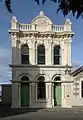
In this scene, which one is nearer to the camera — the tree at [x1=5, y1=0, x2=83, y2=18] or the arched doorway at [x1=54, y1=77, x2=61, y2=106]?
the tree at [x1=5, y1=0, x2=83, y2=18]

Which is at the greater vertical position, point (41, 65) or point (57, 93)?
point (41, 65)

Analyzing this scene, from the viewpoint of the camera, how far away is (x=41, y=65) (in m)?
38.8

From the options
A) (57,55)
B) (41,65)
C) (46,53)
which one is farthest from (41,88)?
(57,55)

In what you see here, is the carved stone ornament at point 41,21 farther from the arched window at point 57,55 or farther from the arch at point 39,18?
the arched window at point 57,55

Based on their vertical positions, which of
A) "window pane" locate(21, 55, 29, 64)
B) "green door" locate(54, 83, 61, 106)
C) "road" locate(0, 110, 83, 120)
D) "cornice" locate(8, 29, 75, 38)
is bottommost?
"road" locate(0, 110, 83, 120)

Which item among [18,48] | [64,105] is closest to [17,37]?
[18,48]

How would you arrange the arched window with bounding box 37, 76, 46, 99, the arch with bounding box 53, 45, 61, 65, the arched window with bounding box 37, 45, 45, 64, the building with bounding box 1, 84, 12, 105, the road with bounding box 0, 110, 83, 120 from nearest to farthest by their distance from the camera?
the road with bounding box 0, 110, 83, 120, the arched window with bounding box 37, 76, 46, 99, the arched window with bounding box 37, 45, 45, 64, the arch with bounding box 53, 45, 61, 65, the building with bounding box 1, 84, 12, 105

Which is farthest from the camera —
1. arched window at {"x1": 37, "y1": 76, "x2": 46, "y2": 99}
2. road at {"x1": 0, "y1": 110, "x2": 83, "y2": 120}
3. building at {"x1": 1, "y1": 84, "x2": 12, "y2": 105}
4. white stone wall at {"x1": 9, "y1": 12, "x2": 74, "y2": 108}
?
building at {"x1": 1, "y1": 84, "x2": 12, "y2": 105}

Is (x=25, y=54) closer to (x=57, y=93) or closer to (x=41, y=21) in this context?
(x=41, y=21)

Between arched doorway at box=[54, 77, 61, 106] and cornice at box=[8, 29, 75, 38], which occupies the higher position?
cornice at box=[8, 29, 75, 38]

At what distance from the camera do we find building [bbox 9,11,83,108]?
1522 inches

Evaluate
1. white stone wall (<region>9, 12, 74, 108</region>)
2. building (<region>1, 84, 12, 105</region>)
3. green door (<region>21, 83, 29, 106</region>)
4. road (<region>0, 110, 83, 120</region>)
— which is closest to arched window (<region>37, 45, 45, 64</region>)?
white stone wall (<region>9, 12, 74, 108</region>)

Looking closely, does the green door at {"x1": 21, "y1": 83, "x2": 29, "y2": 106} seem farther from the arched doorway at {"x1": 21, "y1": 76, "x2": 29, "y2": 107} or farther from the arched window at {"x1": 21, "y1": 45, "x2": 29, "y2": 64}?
the arched window at {"x1": 21, "y1": 45, "x2": 29, "y2": 64}

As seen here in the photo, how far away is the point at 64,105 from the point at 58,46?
6.60 metres
